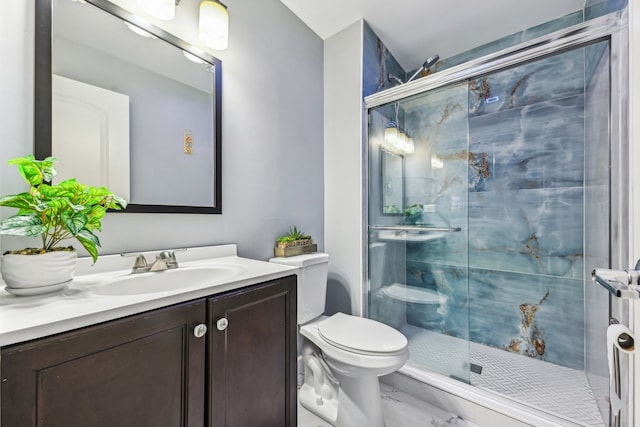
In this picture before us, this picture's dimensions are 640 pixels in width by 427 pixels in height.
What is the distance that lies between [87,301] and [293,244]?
1.05m

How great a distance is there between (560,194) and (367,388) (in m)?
1.86

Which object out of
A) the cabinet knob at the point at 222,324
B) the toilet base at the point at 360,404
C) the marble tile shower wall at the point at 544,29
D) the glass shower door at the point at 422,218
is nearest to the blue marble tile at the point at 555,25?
the marble tile shower wall at the point at 544,29

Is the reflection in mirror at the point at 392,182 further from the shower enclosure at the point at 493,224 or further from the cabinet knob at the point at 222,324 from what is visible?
the cabinet knob at the point at 222,324

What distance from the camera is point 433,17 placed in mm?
1815

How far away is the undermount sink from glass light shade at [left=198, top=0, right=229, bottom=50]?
3.48ft

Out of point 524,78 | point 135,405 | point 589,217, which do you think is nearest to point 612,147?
point 589,217

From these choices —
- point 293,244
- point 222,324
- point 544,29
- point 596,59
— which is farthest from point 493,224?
point 222,324

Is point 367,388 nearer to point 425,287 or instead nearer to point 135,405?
point 135,405

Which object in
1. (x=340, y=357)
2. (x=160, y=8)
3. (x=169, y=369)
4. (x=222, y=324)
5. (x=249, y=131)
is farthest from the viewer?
(x=249, y=131)

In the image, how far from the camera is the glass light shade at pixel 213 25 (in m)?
1.23

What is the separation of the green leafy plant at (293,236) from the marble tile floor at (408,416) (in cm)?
94

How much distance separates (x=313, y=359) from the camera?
1.49m

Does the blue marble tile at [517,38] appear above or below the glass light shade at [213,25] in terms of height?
above

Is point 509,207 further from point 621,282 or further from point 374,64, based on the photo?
point 621,282
